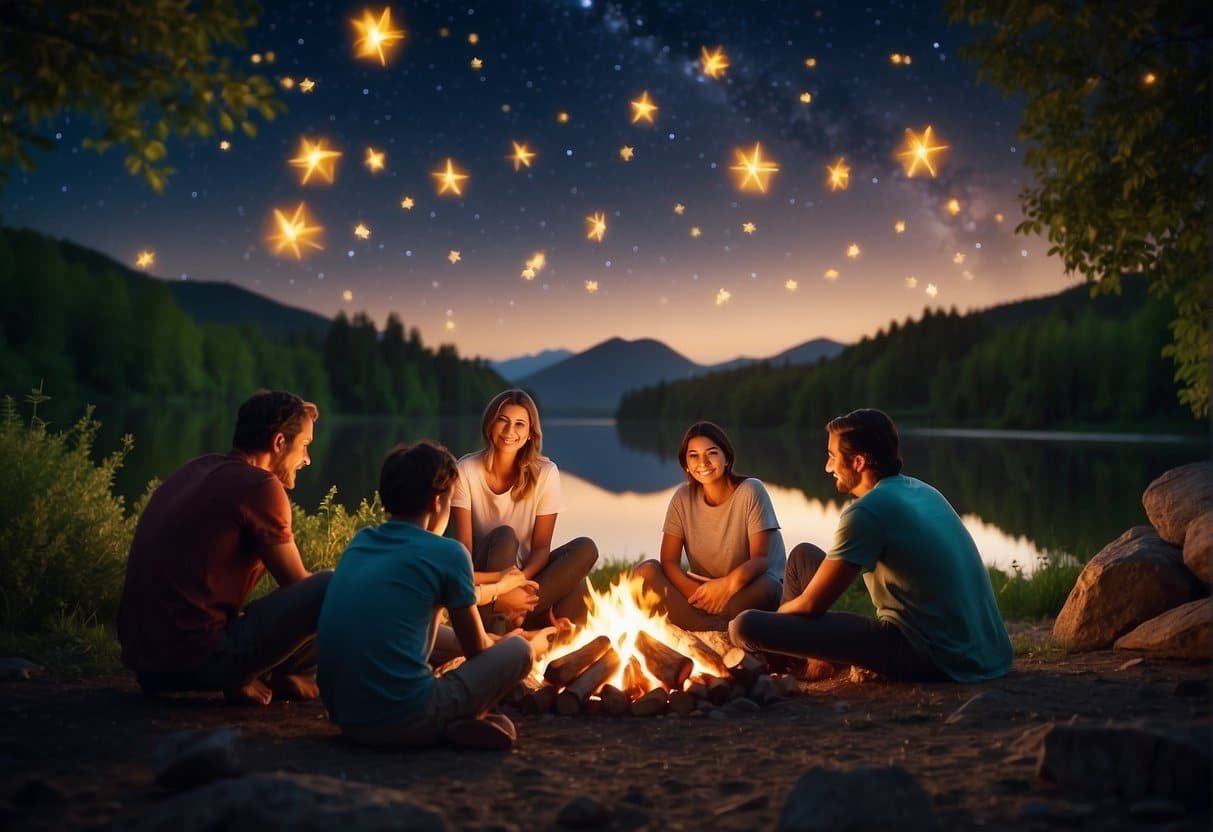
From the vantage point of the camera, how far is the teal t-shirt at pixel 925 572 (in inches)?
231

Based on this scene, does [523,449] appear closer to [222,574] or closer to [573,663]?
[573,663]

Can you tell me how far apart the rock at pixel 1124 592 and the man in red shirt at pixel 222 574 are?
603 centimetres

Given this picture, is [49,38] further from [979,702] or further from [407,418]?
[407,418]

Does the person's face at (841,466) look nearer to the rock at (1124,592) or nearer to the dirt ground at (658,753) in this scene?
the dirt ground at (658,753)

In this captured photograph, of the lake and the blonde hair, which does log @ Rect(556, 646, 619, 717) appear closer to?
the blonde hair

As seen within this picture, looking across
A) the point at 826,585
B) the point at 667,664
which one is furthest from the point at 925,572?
the point at 667,664

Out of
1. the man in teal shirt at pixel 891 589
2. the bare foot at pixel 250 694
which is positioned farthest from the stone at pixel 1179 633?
the bare foot at pixel 250 694

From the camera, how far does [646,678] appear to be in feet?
21.2

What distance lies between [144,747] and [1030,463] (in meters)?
42.2

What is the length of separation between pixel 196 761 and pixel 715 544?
15.8 feet

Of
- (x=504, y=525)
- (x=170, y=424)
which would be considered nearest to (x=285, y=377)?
(x=170, y=424)

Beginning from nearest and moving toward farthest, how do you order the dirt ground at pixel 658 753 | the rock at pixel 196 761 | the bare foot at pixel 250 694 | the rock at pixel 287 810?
1. the rock at pixel 287 810
2. the dirt ground at pixel 658 753
3. the rock at pixel 196 761
4. the bare foot at pixel 250 694

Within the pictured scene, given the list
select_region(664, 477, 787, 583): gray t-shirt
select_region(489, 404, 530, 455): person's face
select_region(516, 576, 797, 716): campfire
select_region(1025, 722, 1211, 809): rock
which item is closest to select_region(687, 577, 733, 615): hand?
select_region(664, 477, 787, 583): gray t-shirt

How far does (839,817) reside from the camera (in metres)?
3.35
